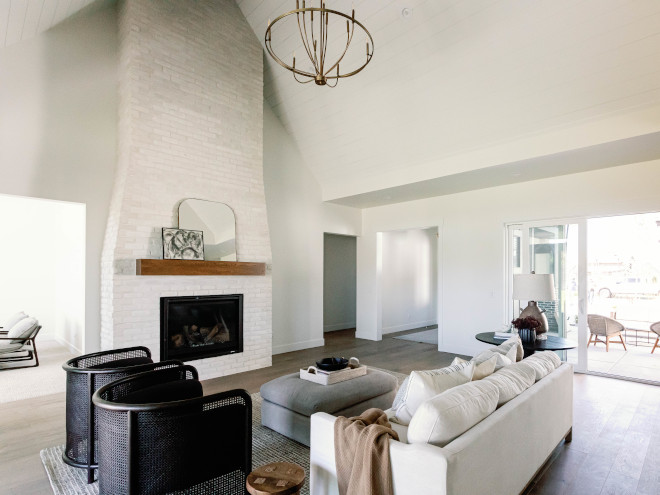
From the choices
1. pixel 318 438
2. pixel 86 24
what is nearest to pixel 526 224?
pixel 318 438

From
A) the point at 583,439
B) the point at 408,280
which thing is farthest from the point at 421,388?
the point at 408,280

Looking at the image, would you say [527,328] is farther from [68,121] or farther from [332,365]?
[68,121]

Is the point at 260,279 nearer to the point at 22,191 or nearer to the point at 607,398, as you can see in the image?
the point at 22,191

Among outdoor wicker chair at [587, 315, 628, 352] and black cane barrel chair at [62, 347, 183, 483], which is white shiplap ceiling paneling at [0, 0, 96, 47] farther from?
Result: outdoor wicker chair at [587, 315, 628, 352]

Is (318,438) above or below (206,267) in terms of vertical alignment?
below

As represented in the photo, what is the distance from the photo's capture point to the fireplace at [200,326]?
4730mm

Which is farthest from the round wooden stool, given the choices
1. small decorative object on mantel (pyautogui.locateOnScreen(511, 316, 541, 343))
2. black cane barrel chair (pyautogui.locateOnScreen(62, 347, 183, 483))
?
small decorative object on mantel (pyautogui.locateOnScreen(511, 316, 541, 343))

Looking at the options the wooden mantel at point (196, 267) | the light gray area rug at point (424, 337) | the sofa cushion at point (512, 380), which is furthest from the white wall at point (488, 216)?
the sofa cushion at point (512, 380)

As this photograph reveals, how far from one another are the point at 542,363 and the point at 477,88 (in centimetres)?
308

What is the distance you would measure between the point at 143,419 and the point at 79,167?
12.5 feet

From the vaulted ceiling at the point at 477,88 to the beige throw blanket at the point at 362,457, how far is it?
3826 mm

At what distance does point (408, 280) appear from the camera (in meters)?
9.08

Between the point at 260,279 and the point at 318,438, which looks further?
the point at 260,279

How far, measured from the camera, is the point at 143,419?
6.38 ft
